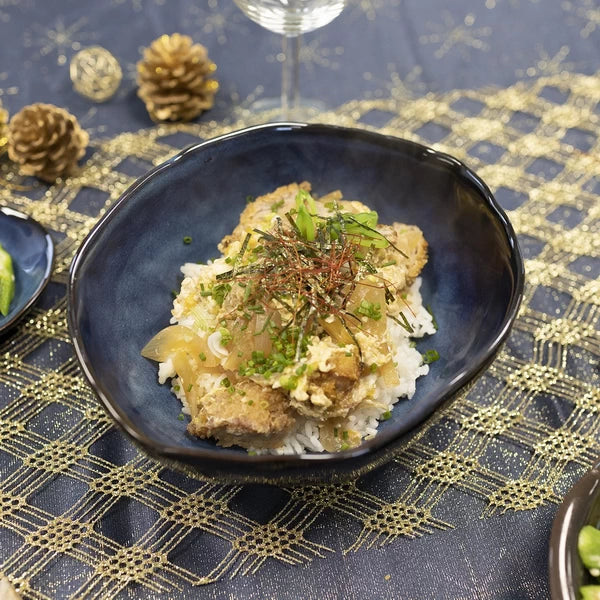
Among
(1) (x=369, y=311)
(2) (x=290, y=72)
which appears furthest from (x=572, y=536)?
(2) (x=290, y=72)

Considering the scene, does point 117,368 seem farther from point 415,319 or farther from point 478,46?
point 478,46

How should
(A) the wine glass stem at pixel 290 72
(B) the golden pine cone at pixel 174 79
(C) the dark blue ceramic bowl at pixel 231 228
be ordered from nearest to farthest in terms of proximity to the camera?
1. (C) the dark blue ceramic bowl at pixel 231 228
2. (A) the wine glass stem at pixel 290 72
3. (B) the golden pine cone at pixel 174 79

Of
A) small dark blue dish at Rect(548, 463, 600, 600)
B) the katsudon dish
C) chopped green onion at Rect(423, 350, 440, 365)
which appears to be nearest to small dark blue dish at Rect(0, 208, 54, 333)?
the katsudon dish

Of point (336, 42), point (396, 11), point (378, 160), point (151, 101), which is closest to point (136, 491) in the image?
point (378, 160)

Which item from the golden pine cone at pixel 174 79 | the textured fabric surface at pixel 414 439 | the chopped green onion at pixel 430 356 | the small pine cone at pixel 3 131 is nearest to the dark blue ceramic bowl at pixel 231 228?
the chopped green onion at pixel 430 356

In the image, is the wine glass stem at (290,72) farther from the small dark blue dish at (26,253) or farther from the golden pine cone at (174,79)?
the small dark blue dish at (26,253)

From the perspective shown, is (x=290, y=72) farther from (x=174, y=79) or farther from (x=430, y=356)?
(x=430, y=356)

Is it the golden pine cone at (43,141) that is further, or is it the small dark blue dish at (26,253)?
the golden pine cone at (43,141)
